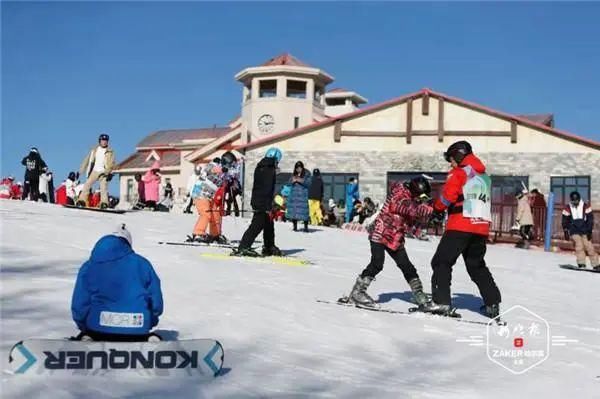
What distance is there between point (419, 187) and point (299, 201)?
9.67 m

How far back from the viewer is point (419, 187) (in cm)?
809

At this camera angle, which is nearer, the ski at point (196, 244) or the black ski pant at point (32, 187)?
the ski at point (196, 244)

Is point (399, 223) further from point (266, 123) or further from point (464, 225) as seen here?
point (266, 123)

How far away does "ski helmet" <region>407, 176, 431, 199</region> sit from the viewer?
8.09 meters

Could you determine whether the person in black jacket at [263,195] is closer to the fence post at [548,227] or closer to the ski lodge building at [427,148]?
the fence post at [548,227]

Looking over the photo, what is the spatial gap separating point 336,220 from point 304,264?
48.9ft

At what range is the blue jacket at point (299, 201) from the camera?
57.1 ft

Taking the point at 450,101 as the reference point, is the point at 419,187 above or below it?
below

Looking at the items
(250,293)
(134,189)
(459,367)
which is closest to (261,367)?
(459,367)

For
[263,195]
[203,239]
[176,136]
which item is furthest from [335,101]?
[263,195]

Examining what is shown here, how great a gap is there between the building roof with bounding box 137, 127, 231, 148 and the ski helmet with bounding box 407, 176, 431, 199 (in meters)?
46.6

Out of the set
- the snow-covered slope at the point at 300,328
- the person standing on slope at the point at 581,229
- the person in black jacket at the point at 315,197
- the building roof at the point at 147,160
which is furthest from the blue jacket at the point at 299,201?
the building roof at the point at 147,160

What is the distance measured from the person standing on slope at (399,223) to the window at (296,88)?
34728mm

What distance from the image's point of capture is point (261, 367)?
5.61m
